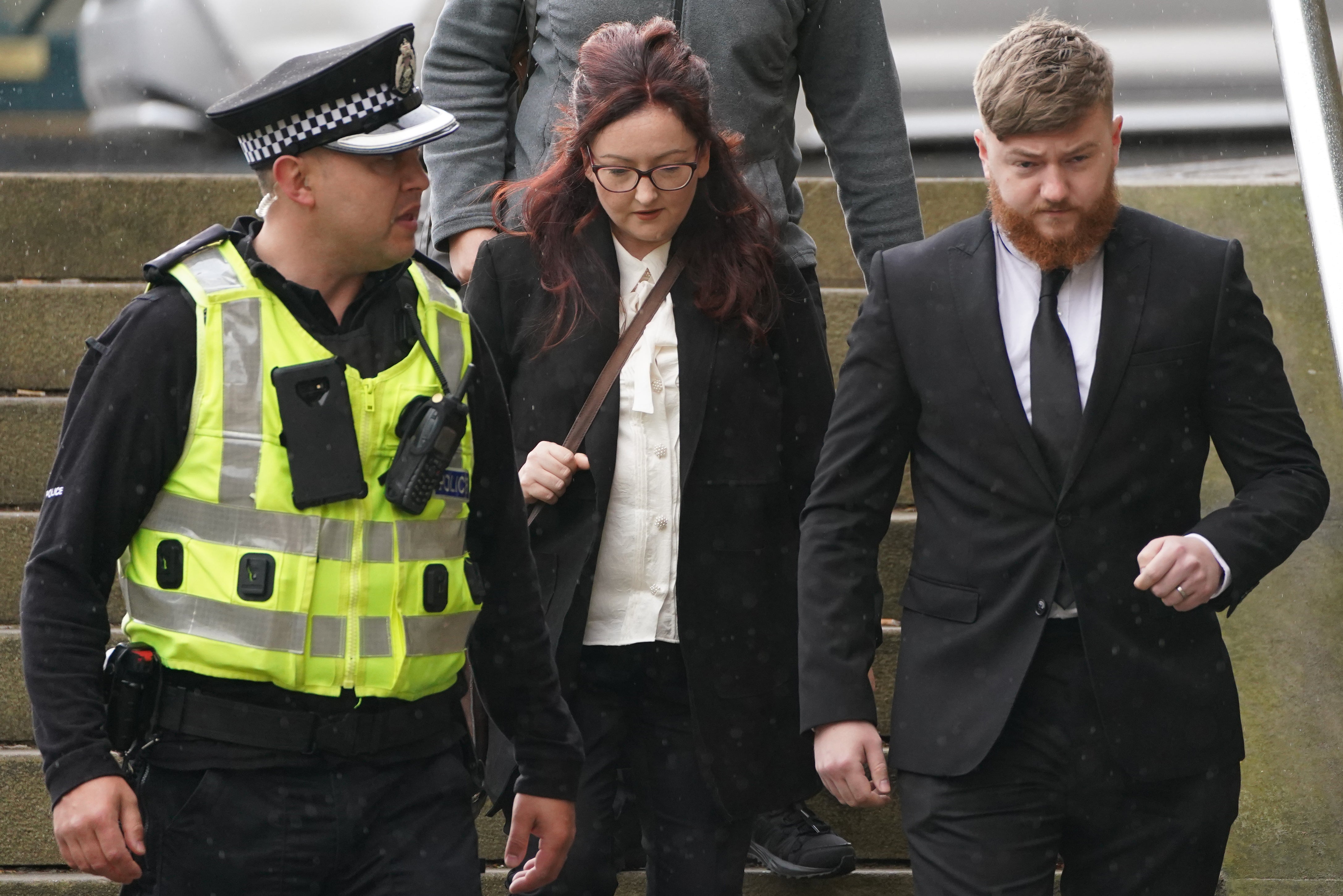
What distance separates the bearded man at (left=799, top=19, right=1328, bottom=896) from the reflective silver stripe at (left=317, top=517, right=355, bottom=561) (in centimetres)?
93

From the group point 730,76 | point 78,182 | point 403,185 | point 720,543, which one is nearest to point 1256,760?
point 720,543

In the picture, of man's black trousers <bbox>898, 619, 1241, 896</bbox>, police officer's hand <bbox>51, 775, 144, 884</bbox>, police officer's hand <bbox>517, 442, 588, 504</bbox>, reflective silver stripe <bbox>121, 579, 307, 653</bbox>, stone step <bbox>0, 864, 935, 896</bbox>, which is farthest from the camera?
stone step <bbox>0, 864, 935, 896</bbox>

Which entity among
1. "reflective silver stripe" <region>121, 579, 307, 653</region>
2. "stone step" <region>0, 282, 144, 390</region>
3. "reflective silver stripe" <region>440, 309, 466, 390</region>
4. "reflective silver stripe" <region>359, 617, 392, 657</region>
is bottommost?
"stone step" <region>0, 282, 144, 390</region>

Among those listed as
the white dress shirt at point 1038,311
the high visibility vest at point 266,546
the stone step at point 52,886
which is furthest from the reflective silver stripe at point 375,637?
the stone step at point 52,886

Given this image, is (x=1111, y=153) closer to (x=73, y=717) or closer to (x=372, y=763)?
(x=372, y=763)

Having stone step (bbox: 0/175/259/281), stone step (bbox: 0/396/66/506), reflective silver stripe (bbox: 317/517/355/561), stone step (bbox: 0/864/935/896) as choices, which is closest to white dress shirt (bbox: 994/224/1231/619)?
reflective silver stripe (bbox: 317/517/355/561)

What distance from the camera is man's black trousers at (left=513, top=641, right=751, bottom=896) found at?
11.0 feet

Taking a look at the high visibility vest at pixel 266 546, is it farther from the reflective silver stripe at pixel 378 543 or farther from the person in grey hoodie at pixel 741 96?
the person in grey hoodie at pixel 741 96

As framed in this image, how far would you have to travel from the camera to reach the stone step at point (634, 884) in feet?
14.1

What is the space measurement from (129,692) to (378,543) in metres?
0.42

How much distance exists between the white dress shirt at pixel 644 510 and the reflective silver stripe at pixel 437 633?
2.29 feet

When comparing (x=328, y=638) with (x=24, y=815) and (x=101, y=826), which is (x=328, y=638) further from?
(x=24, y=815)

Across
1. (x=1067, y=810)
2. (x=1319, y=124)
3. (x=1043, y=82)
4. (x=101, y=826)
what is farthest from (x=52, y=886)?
(x=1319, y=124)

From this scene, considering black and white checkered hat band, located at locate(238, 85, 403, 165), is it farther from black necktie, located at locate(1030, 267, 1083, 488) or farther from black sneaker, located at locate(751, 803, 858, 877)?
black sneaker, located at locate(751, 803, 858, 877)
